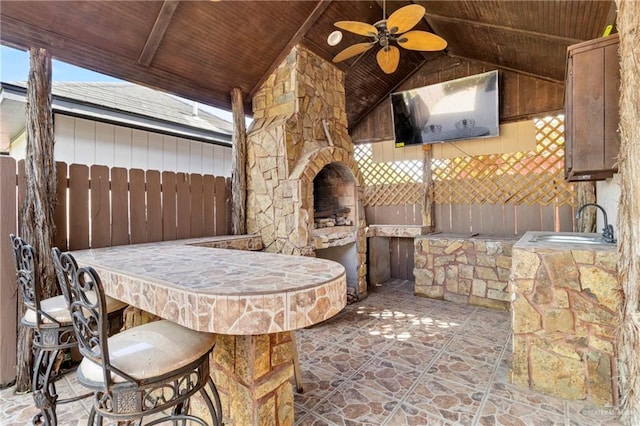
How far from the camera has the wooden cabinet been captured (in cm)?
177

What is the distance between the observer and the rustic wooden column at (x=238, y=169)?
141 inches

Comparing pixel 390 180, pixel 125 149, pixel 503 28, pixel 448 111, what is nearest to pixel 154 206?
pixel 125 149

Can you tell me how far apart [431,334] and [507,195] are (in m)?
2.49

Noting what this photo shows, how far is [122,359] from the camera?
41.3 inches

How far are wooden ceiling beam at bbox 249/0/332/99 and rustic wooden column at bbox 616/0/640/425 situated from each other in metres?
2.52

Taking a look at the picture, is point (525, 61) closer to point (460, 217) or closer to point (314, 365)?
point (460, 217)

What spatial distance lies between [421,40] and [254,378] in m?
2.65

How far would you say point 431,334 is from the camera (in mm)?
2879

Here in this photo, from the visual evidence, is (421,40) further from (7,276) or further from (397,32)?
(7,276)

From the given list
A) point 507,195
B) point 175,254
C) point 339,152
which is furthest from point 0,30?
point 507,195

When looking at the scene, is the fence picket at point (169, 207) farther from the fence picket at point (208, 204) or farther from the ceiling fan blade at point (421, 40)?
the ceiling fan blade at point (421, 40)

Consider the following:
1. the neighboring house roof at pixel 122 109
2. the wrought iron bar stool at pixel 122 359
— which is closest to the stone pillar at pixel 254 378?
the wrought iron bar stool at pixel 122 359

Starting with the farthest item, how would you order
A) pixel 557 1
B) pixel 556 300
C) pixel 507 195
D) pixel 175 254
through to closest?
pixel 507 195 → pixel 557 1 → pixel 175 254 → pixel 556 300

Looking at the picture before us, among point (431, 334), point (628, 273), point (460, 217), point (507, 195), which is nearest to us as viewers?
point (628, 273)
